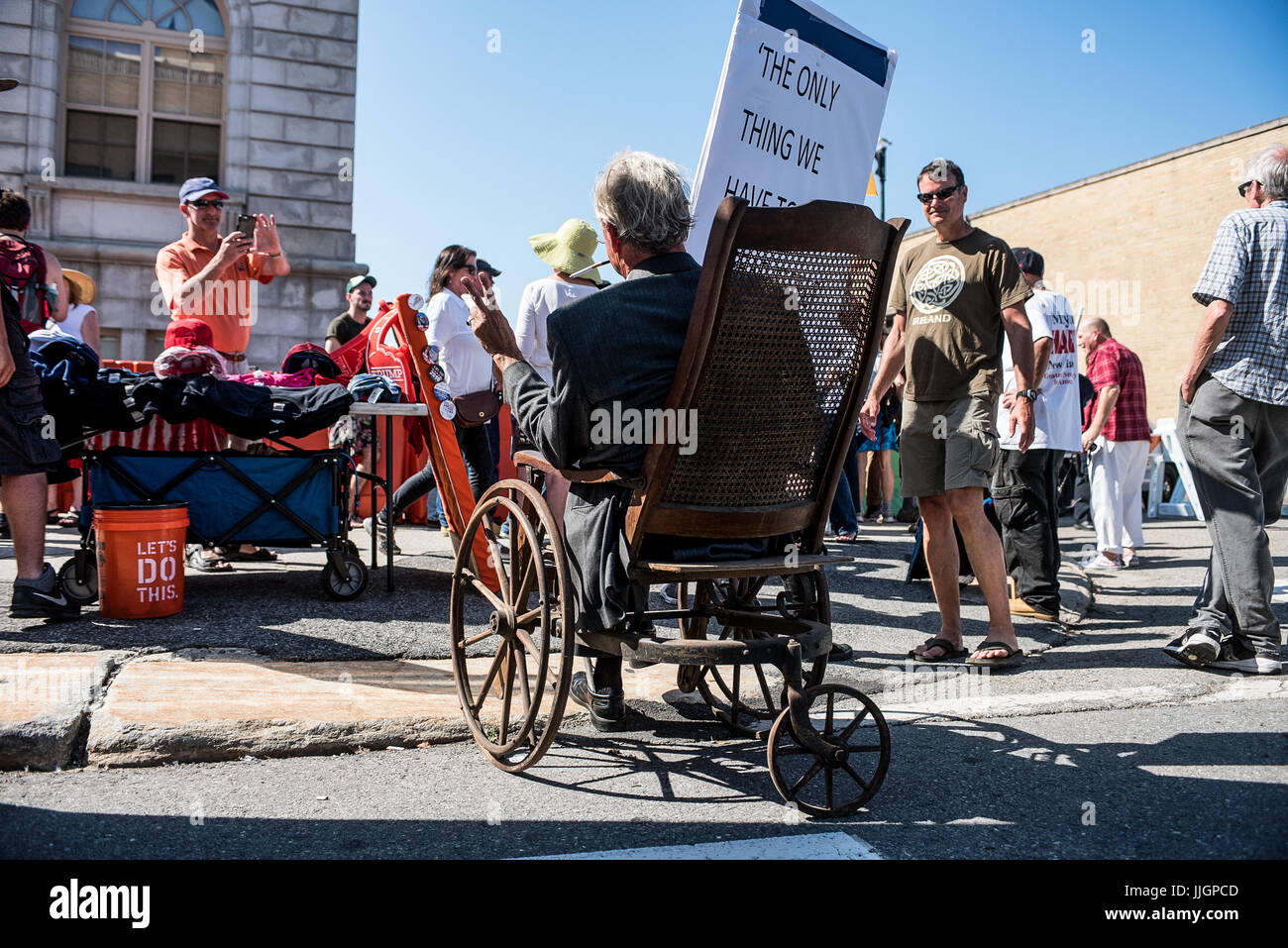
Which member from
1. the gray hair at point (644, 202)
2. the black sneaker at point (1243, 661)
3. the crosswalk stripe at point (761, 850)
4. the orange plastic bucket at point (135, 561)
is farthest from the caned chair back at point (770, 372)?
the orange plastic bucket at point (135, 561)

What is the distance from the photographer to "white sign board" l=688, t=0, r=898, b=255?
14.2 feet

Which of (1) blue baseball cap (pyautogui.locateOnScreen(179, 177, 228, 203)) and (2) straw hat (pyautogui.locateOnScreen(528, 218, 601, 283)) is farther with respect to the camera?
(1) blue baseball cap (pyautogui.locateOnScreen(179, 177, 228, 203))

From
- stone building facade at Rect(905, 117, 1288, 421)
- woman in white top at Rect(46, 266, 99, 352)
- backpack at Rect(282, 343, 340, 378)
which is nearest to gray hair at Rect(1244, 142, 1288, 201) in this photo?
backpack at Rect(282, 343, 340, 378)

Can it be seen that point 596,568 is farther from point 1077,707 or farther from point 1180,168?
point 1180,168

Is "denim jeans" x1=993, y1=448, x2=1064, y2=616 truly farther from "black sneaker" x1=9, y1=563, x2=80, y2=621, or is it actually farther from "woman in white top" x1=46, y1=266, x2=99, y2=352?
"woman in white top" x1=46, y1=266, x2=99, y2=352

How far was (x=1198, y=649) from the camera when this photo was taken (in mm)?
4559

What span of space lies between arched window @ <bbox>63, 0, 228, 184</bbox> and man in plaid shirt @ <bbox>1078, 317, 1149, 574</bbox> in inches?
479

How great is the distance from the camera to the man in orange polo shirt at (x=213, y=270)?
642cm

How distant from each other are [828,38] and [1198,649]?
3.20m

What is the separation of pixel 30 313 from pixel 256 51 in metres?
11.0

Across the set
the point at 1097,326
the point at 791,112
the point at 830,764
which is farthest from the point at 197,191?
the point at 1097,326

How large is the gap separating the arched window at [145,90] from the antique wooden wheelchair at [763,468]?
13945 mm

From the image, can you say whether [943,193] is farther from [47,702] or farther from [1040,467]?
[47,702]
